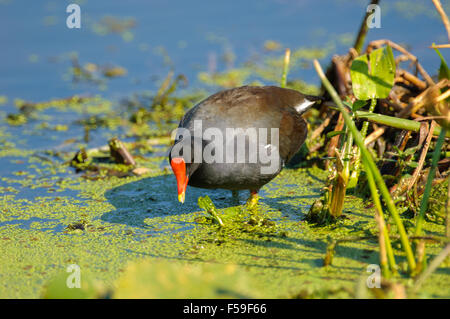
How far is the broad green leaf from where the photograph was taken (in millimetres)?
2557

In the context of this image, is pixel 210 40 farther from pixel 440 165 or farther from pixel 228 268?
pixel 228 268

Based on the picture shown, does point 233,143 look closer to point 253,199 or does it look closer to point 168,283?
point 253,199

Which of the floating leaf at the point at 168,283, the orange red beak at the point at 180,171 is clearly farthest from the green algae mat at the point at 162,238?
the orange red beak at the point at 180,171

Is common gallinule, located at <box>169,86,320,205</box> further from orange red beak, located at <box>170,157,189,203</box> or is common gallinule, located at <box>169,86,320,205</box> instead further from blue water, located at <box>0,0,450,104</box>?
blue water, located at <box>0,0,450,104</box>

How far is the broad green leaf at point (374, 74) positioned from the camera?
8.39ft

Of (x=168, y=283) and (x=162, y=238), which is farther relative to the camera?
(x=162, y=238)

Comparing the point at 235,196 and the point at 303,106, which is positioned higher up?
the point at 303,106

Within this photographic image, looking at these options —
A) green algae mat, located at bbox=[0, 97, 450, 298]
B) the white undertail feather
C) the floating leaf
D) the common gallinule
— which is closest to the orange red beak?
the common gallinule

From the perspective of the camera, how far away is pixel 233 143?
3.18 m

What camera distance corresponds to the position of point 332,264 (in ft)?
8.36

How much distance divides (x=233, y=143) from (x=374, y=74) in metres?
0.95

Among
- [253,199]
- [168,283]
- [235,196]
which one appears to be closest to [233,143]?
[253,199]

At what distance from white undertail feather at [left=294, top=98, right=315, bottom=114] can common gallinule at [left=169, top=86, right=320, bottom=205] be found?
245 mm

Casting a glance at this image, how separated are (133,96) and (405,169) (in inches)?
145
